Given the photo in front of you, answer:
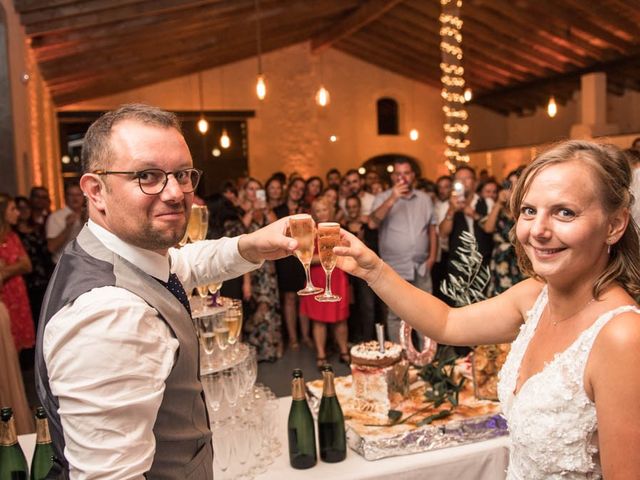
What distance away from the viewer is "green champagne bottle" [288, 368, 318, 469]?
5.98 ft

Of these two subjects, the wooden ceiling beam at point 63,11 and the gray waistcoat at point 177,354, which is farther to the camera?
the wooden ceiling beam at point 63,11

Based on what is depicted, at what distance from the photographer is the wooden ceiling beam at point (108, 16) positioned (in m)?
6.23

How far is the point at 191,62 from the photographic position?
11.2 m

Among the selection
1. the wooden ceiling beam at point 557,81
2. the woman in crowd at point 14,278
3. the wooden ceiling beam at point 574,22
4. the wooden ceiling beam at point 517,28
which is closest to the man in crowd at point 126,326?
the woman in crowd at point 14,278

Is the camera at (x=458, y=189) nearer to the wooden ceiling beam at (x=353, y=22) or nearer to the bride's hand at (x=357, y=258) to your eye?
the bride's hand at (x=357, y=258)

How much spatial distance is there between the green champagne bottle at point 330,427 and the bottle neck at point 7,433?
85 cm

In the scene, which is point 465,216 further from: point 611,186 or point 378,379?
point 611,186

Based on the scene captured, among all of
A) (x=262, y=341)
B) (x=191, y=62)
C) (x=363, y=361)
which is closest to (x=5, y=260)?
(x=262, y=341)

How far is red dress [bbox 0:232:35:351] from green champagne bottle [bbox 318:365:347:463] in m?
3.19

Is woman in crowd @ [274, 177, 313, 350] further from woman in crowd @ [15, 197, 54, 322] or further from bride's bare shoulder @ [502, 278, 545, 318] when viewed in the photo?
bride's bare shoulder @ [502, 278, 545, 318]

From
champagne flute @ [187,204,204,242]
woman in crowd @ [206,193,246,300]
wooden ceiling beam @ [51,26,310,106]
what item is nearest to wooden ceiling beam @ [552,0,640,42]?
wooden ceiling beam @ [51,26,310,106]

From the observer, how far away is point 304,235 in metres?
1.58

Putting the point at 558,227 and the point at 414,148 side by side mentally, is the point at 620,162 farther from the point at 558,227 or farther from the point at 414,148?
the point at 414,148

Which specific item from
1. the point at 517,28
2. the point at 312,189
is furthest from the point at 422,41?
the point at 312,189
